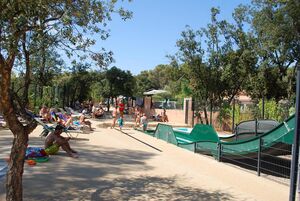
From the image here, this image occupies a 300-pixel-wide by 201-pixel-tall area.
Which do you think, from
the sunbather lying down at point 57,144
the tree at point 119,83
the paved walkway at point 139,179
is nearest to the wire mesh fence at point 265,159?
the paved walkway at point 139,179

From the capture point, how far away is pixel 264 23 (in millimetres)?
29578

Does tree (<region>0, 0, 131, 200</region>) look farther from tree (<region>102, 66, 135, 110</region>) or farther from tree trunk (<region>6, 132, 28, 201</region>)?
tree (<region>102, 66, 135, 110</region>)

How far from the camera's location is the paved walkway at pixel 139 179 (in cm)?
738

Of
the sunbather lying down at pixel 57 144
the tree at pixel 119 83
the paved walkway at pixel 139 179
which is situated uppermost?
the tree at pixel 119 83

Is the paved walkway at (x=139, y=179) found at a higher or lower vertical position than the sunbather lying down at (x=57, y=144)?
lower

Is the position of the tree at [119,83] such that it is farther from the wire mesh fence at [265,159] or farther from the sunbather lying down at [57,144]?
the sunbather lying down at [57,144]

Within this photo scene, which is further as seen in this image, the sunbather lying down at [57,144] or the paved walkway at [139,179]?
the sunbather lying down at [57,144]

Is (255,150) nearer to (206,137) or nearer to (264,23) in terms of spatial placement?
(206,137)

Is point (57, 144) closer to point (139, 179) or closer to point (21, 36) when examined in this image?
point (139, 179)

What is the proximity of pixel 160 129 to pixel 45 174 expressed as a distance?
32.2 feet

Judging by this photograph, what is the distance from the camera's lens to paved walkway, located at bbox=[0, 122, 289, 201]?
738cm

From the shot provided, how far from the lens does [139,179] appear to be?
8.80 m

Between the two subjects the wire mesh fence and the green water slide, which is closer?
the green water slide

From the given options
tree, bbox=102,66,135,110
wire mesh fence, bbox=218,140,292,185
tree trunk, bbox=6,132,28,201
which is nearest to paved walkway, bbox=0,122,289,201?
wire mesh fence, bbox=218,140,292,185
